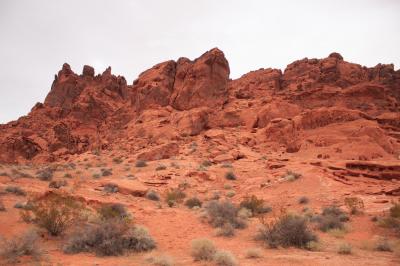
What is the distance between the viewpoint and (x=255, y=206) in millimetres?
15961

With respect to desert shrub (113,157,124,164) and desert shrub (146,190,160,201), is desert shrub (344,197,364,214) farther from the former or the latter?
desert shrub (113,157,124,164)

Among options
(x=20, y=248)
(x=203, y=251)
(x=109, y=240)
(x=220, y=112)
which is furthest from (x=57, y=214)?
(x=220, y=112)

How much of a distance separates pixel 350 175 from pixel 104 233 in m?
14.7

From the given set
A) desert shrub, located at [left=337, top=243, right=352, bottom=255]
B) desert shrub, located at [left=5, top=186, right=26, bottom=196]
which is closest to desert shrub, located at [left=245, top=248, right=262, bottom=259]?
desert shrub, located at [left=337, top=243, right=352, bottom=255]

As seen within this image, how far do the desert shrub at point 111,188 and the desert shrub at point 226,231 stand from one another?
6.74 m

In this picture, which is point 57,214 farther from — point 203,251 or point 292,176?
point 292,176

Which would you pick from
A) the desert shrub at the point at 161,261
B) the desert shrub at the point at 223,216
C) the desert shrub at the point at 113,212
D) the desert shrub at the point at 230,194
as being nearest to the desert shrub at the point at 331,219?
the desert shrub at the point at 223,216

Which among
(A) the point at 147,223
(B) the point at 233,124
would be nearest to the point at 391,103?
(B) the point at 233,124

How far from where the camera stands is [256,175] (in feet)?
73.2

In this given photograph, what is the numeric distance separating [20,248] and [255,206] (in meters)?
9.94

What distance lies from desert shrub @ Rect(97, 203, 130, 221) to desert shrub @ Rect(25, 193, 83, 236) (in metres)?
0.71

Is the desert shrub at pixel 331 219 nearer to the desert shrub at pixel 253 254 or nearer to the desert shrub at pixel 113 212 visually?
the desert shrub at pixel 253 254

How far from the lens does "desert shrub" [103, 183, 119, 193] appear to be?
17.1 meters

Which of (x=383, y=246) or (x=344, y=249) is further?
(x=383, y=246)
